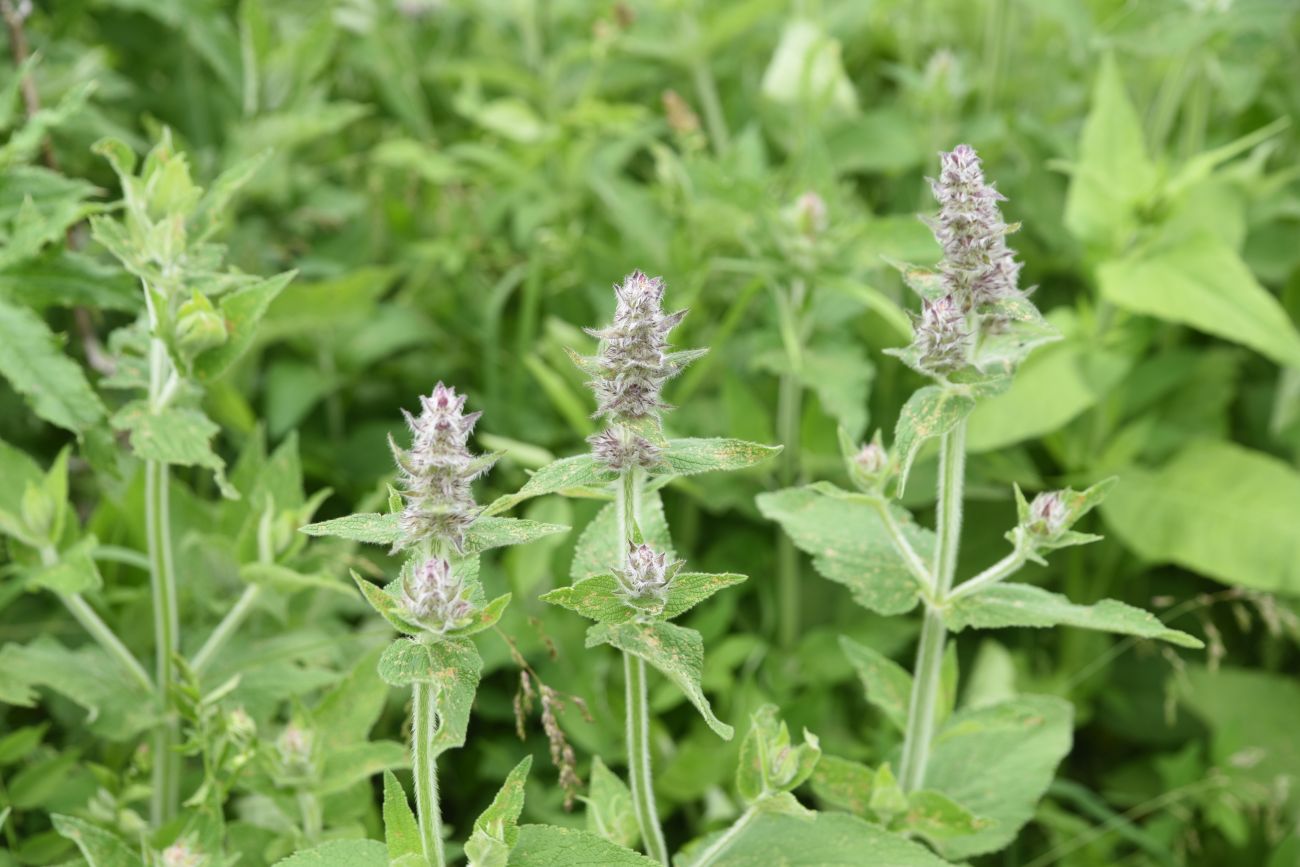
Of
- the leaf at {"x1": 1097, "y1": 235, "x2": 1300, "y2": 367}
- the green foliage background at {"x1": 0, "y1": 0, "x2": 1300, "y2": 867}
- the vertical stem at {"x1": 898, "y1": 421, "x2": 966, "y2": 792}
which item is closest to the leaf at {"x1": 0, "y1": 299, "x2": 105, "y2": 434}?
the green foliage background at {"x1": 0, "y1": 0, "x2": 1300, "y2": 867}

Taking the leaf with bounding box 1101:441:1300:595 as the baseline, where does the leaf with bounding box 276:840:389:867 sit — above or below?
below

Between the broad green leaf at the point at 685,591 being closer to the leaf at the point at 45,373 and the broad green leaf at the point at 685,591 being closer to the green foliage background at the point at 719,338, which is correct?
the green foliage background at the point at 719,338

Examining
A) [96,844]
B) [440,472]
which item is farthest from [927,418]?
[96,844]

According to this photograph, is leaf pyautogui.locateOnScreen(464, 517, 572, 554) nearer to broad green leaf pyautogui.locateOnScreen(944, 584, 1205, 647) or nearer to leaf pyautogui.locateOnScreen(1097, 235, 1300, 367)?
broad green leaf pyautogui.locateOnScreen(944, 584, 1205, 647)

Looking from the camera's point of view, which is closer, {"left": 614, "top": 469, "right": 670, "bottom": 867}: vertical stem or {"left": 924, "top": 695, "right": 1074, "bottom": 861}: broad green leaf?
{"left": 614, "top": 469, "right": 670, "bottom": 867}: vertical stem

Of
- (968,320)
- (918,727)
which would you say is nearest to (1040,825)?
(918,727)

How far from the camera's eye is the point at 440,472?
0.93 m

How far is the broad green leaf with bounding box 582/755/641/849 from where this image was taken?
49.0 inches

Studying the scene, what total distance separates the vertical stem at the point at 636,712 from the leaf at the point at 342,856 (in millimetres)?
238

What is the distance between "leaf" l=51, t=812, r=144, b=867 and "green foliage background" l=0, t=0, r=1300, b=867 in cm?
18

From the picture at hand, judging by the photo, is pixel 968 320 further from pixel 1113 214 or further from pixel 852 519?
pixel 1113 214

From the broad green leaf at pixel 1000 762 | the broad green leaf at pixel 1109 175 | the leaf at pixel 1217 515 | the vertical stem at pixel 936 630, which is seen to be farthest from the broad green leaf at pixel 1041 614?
the broad green leaf at pixel 1109 175

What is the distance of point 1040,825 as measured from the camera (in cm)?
211

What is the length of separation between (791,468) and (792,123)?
0.82 metres
